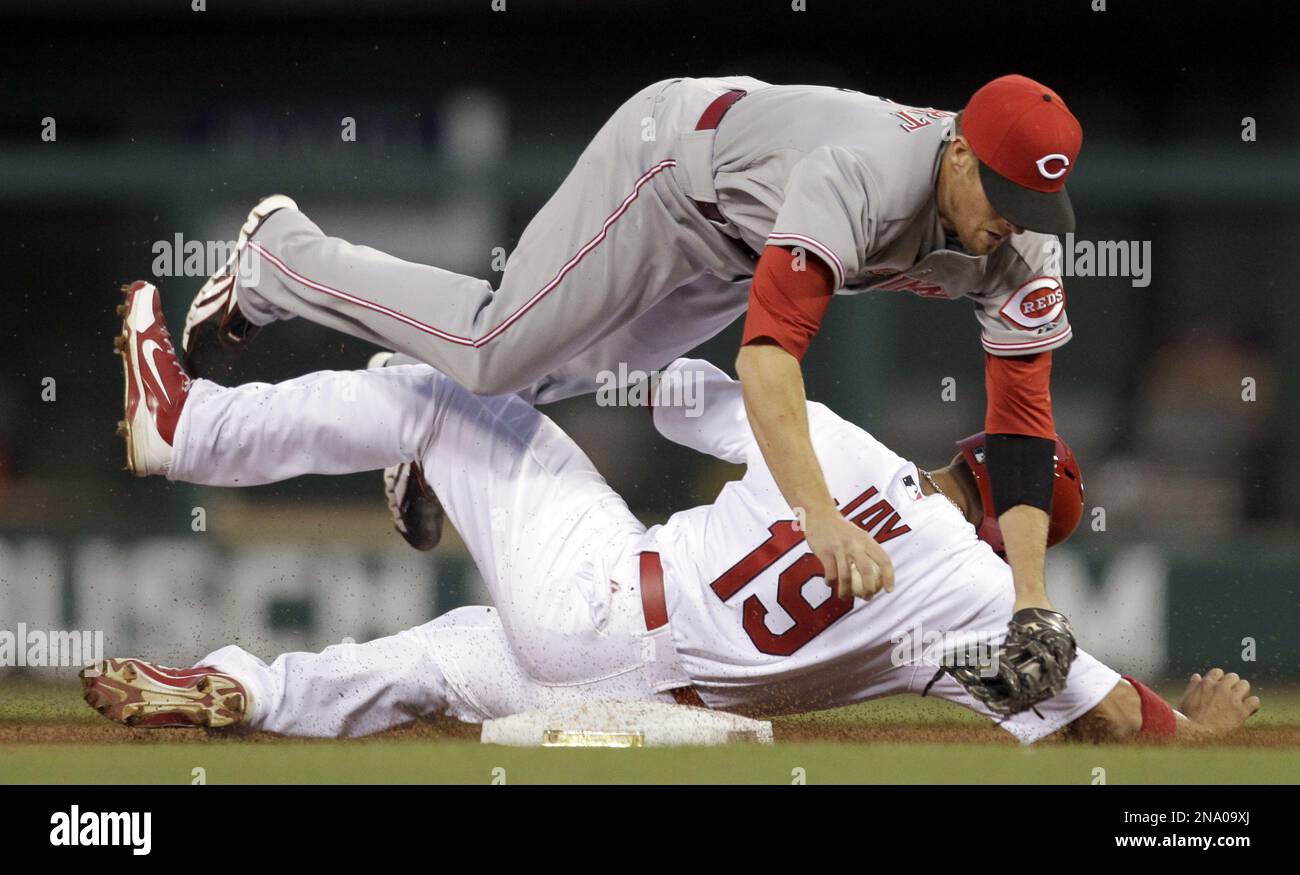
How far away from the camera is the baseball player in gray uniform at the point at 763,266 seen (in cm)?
291

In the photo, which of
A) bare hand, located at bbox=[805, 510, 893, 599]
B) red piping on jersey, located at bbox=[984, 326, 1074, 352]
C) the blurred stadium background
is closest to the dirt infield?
bare hand, located at bbox=[805, 510, 893, 599]

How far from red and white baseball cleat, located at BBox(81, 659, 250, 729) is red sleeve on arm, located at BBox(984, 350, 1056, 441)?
1622 mm

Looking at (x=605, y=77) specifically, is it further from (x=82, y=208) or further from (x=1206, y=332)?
(x=1206, y=332)

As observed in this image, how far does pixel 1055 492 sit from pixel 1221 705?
54 cm

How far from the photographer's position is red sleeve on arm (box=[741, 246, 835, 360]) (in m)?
2.90

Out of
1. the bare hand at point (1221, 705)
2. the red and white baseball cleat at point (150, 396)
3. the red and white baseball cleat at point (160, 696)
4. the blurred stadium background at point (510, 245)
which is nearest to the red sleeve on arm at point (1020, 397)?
the bare hand at point (1221, 705)

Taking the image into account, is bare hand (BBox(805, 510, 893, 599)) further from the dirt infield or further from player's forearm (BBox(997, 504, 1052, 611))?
the dirt infield

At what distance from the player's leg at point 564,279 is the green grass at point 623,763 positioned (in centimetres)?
81

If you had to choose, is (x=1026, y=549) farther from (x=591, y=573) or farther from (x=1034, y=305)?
(x=591, y=573)

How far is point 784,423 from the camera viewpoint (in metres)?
2.85

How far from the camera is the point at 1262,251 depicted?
6.29 metres

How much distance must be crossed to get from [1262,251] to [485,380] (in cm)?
395

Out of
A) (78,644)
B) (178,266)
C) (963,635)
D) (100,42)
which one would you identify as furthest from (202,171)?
(963,635)

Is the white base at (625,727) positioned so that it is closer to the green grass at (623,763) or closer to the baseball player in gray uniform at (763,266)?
the green grass at (623,763)
